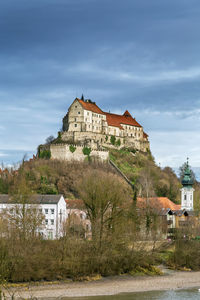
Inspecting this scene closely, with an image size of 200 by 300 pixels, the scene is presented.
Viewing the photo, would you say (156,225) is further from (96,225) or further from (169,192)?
(169,192)

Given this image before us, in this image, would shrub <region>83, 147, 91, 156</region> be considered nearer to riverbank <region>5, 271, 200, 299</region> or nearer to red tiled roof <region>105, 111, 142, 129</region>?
red tiled roof <region>105, 111, 142, 129</region>

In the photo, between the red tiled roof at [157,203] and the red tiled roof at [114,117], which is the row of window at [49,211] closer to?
the red tiled roof at [157,203]

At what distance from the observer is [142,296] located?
3456 cm

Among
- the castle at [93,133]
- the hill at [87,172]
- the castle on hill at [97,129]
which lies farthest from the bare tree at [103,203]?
the castle on hill at [97,129]

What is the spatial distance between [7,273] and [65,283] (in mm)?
4746

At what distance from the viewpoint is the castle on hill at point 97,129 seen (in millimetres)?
102312

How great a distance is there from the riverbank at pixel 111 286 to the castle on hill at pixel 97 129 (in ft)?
199

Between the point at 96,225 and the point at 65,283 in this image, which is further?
the point at 96,225

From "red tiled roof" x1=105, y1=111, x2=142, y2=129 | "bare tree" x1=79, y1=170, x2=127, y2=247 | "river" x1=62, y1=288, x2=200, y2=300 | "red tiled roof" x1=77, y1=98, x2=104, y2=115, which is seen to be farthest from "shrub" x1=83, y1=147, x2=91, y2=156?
"river" x1=62, y1=288, x2=200, y2=300

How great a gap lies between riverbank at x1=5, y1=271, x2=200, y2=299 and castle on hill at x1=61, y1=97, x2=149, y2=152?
199ft

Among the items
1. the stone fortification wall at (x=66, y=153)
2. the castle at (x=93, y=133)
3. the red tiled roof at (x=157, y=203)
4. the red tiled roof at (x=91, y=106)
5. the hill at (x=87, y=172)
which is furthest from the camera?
the red tiled roof at (x=91, y=106)

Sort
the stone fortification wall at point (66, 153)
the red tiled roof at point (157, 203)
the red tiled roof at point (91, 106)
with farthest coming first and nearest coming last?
the red tiled roof at point (91, 106), the stone fortification wall at point (66, 153), the red tiled roof at point (157, 203)

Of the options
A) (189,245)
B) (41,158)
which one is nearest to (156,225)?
(189,245)

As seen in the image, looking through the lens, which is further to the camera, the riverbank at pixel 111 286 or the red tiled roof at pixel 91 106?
the red tiled roof at pixel 91 106
